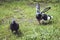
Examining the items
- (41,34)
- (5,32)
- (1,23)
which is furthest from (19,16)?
(41,34)

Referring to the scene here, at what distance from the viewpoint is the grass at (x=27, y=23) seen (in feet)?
26.4

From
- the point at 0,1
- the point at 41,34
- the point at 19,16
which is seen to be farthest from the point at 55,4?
the point at 41,34

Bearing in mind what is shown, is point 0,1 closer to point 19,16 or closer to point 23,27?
point 19,16

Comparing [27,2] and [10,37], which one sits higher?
[27,2]

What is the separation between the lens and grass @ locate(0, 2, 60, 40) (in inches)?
317

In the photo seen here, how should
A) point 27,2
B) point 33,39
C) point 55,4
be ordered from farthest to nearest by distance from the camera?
1. point 27,2
2. point 55,4
3. point 33,39

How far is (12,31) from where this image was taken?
8.53m

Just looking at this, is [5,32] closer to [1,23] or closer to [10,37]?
[10,37]

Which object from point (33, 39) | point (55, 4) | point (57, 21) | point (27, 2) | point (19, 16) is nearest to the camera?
point (33, 39)

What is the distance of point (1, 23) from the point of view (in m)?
9.94

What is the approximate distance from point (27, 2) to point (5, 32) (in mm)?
5466

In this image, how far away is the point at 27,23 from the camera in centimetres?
974

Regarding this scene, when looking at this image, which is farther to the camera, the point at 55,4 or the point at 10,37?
the point at 55,4

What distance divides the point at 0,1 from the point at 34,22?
5.24 meters
